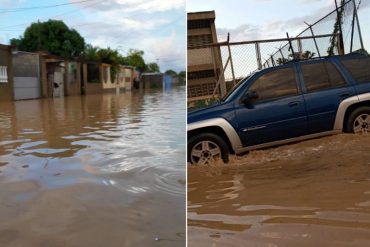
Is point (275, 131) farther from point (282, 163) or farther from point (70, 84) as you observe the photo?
point (70, 84)

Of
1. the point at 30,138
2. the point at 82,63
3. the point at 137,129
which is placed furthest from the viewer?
the point at 82,63

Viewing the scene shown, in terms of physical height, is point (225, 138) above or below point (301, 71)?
below

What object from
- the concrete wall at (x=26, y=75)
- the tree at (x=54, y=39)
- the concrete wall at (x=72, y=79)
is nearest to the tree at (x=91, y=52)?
the tree at (x=54, y=39)

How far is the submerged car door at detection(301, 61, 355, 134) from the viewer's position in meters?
4.98

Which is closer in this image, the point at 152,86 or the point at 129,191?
the point at 129,191

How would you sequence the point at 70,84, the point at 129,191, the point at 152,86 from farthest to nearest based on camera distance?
the point at 152,86 → the point at 70,84 → the point at 129,191

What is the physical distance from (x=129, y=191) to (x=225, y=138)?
1.60m

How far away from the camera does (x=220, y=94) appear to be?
17.6ft

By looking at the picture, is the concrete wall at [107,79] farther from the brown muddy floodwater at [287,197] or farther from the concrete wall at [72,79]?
the brown muddy floodwater at [287,197]

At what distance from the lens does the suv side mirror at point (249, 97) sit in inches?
194

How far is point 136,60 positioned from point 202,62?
50878mm

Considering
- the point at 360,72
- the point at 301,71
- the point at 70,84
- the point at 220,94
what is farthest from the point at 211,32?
the point at 70,84

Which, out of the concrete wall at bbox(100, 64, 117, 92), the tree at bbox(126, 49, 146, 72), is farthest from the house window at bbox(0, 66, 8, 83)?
the tree at bbox(126, 49, 146, 72)

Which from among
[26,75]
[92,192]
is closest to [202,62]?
[92,192]
